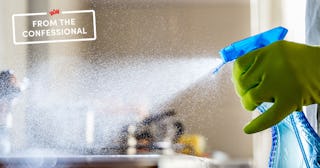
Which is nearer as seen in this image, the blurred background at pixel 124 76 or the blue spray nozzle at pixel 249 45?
the blue spray nozzle at pixel 249 45

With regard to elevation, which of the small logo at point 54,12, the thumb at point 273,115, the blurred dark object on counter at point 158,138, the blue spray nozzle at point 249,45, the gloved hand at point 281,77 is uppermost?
the small logo at point 54,12

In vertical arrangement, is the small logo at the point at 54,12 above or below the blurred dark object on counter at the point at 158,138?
above

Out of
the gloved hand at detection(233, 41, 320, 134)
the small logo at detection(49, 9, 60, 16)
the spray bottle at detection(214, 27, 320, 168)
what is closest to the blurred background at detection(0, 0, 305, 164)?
the small logo at detection(49, 9, 60, 16)

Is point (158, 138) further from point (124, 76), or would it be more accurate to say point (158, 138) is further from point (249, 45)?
point (249, 45)

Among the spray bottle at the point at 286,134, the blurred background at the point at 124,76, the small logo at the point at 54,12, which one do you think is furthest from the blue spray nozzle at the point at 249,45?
the small logo at the point at 54,12

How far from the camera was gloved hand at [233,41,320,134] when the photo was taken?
0.62 meters

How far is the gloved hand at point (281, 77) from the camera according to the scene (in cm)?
62

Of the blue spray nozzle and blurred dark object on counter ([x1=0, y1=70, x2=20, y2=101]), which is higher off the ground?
the blue spray nozzle

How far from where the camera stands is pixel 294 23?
930 millimetres

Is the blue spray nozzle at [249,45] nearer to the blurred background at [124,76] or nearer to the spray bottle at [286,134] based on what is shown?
the spray bottle at [286,134]

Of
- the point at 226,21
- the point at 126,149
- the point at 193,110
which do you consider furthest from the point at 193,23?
the point at 126,149

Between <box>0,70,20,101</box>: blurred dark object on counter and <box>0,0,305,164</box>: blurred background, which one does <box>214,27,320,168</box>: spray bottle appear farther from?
<box>0,70,20,101</box>: blurred dark object on counter

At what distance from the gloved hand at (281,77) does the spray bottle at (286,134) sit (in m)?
0.04

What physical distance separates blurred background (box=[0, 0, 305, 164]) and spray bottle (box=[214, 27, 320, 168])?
0.83 ft
